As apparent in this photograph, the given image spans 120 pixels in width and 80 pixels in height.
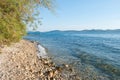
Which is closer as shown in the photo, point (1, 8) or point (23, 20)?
point (1, 8)

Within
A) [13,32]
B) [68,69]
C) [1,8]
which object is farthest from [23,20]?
[68,69]

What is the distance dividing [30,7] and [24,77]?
23.0 ft

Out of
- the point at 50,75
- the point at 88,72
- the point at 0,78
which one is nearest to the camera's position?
the point at 0,78

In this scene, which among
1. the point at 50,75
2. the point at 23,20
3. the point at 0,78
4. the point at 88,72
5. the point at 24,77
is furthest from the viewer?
the point at 23,20

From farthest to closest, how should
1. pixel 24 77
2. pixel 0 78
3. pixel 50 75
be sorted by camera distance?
pixel 50 75
pixel 24 77
pixel 0 78

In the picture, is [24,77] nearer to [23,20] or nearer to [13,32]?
[13,32]

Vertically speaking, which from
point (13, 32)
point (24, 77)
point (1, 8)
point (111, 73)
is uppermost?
point (1, 8)

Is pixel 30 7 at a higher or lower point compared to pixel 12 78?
higher

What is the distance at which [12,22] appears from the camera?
1775cm

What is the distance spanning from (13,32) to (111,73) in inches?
364

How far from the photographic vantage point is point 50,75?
1367cm

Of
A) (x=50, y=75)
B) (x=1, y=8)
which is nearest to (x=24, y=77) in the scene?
(x=50, y=75)

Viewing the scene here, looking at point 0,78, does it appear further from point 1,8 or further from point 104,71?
point 104,71

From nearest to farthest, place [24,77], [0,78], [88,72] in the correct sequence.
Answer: [0,78] < [24,77] < [88,72]
